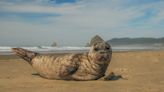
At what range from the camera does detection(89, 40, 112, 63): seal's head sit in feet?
26.0

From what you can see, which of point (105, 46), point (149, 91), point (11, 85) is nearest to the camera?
point (149, 91)

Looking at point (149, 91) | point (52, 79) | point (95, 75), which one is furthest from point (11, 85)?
point (149, 91)

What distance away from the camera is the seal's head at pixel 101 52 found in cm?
792

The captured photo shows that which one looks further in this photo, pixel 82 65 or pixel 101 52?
pixel 82 65

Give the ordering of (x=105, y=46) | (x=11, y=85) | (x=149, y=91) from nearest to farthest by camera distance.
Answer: (x=149, y=91), (x=11, y=85), (x=105, y=46)

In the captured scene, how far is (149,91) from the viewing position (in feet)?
20.4

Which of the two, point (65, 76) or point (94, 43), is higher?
point (94, 43)

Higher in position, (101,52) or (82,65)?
(101,52)

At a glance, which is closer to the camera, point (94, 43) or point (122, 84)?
point (122, 84)

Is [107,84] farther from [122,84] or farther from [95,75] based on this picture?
[95,75]

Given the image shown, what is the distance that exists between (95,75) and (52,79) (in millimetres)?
954

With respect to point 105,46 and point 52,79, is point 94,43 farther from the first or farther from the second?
point 52,79

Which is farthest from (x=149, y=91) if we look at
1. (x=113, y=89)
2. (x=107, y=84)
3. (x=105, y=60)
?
(x=105, y=60)

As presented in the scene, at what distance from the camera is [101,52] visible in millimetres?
7918
